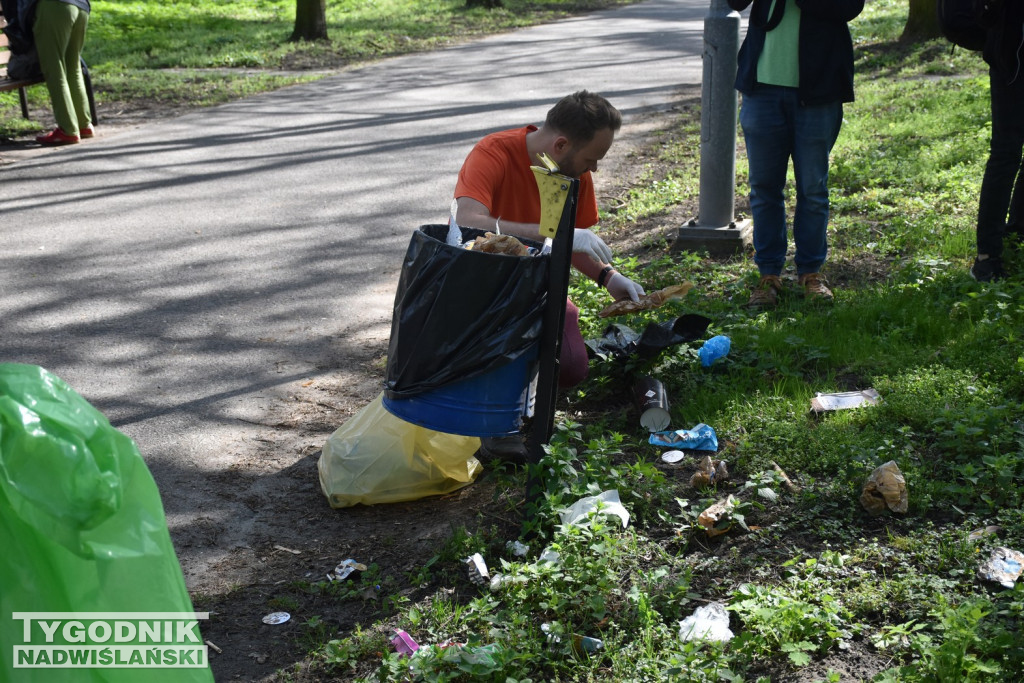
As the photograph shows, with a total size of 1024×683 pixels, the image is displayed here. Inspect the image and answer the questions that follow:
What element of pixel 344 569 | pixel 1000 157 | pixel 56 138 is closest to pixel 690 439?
pixel 344 569

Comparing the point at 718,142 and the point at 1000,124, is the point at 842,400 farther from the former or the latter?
the point at 718,142

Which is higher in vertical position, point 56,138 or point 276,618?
point 56,138

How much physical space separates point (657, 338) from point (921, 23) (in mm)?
10900

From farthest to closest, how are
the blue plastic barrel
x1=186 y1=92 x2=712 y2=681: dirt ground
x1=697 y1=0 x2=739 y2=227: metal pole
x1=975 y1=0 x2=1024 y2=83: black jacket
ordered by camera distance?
x1=697 y1=0 x2=739 y2=227: metal pole → x1=975 y1=0 x2=1024 y2=83: black jacket → the blue plastic barrel → x1=186 y1=92 x2=712 y2=681: dirt ground

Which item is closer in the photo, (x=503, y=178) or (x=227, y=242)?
(x=503, y=178)

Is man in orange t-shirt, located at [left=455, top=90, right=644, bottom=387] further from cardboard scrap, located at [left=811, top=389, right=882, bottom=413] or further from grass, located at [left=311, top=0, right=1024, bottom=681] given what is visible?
cardboard scrap, located at [left=811, top=389, right=882, bottom=413]

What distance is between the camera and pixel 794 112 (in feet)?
15.1

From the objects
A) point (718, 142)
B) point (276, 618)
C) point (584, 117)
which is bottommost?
point (276, 618)

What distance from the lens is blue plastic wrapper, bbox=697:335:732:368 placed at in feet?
13.8

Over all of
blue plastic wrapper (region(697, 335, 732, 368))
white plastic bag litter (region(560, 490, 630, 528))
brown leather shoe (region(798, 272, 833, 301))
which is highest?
brown leather shoe (region(798, 272, 833, 301))

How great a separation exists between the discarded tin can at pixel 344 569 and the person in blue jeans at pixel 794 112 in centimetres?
260

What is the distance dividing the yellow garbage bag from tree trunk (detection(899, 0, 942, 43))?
38.3 feet

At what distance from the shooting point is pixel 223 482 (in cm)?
365

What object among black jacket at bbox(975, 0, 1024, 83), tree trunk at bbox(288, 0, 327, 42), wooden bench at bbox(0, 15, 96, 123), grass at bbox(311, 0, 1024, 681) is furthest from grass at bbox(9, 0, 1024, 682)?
tree trunk at bbox(288, 0, 327, 42)
